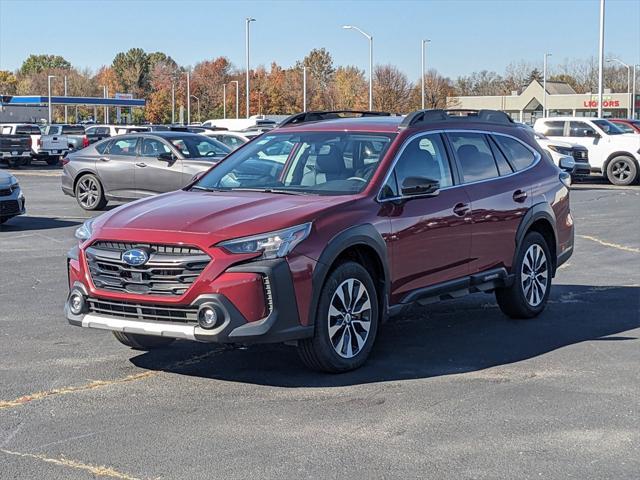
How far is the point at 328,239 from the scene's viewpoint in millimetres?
6266

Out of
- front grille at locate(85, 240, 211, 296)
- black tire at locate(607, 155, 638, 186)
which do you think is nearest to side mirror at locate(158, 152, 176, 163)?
front grille at locate(85, 240, 211, 296)

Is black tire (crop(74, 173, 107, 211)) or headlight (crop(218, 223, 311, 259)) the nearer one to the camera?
headlight (crop(218, 223, 311, 259))

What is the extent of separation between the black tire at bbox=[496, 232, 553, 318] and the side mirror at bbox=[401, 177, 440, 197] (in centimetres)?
160

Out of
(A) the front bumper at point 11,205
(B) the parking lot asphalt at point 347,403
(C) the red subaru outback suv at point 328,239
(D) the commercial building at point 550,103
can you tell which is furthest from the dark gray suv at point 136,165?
(D) the commercial building at point 550,103

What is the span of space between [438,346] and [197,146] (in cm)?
1286

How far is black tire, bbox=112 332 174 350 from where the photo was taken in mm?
7129

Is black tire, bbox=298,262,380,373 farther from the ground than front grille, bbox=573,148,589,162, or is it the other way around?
front grille, bbox=573,148,589,162

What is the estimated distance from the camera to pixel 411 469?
4.74 meters

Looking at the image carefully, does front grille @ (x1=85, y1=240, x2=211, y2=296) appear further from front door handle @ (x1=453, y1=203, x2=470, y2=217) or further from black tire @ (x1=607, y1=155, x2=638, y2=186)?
black tire @ (x1=607, y1=155, x2=638, y2=186)

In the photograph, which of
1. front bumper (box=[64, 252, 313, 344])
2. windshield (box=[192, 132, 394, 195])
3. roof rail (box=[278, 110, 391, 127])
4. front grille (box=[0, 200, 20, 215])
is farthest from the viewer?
front grille (box=[0, 200, 20, 215])

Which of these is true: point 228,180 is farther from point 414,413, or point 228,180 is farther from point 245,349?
point 414,413

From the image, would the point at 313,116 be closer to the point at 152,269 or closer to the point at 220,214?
the point at 220,214

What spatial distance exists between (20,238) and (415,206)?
31.0 ft

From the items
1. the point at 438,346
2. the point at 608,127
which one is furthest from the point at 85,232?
the point at 608,127
